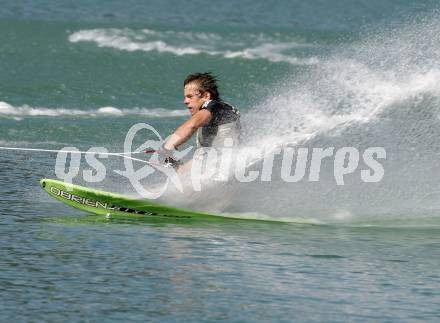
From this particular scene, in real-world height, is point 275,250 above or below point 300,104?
below

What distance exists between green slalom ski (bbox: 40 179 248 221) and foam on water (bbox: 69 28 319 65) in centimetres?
2339

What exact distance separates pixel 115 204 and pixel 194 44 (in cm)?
2568

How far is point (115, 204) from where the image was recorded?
41.8 ft

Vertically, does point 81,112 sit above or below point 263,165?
above

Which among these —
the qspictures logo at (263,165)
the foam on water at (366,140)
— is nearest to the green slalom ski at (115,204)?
the qspictures logo at (263,165)

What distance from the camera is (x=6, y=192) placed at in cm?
1411

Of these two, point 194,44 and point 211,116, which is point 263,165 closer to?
point 211,116

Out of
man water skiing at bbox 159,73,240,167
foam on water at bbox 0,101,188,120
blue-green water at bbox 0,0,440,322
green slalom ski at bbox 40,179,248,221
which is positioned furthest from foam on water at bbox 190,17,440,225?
foam on water at bbox 0,101,188,120

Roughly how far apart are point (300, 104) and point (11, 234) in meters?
4.20

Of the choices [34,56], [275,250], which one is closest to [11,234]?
[275,250]

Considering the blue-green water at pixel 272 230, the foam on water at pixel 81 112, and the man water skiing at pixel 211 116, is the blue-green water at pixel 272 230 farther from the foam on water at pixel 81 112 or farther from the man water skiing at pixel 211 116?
the man water skiing at pixel 211 116

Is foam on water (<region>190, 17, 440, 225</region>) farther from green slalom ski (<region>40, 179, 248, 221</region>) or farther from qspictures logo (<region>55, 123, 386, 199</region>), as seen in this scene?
green slalom ski (<region>40, 179, 248, 221</region>)

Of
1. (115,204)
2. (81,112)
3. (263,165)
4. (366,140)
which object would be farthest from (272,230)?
(81,112)

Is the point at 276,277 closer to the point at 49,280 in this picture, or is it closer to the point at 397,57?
the point at 49,280
